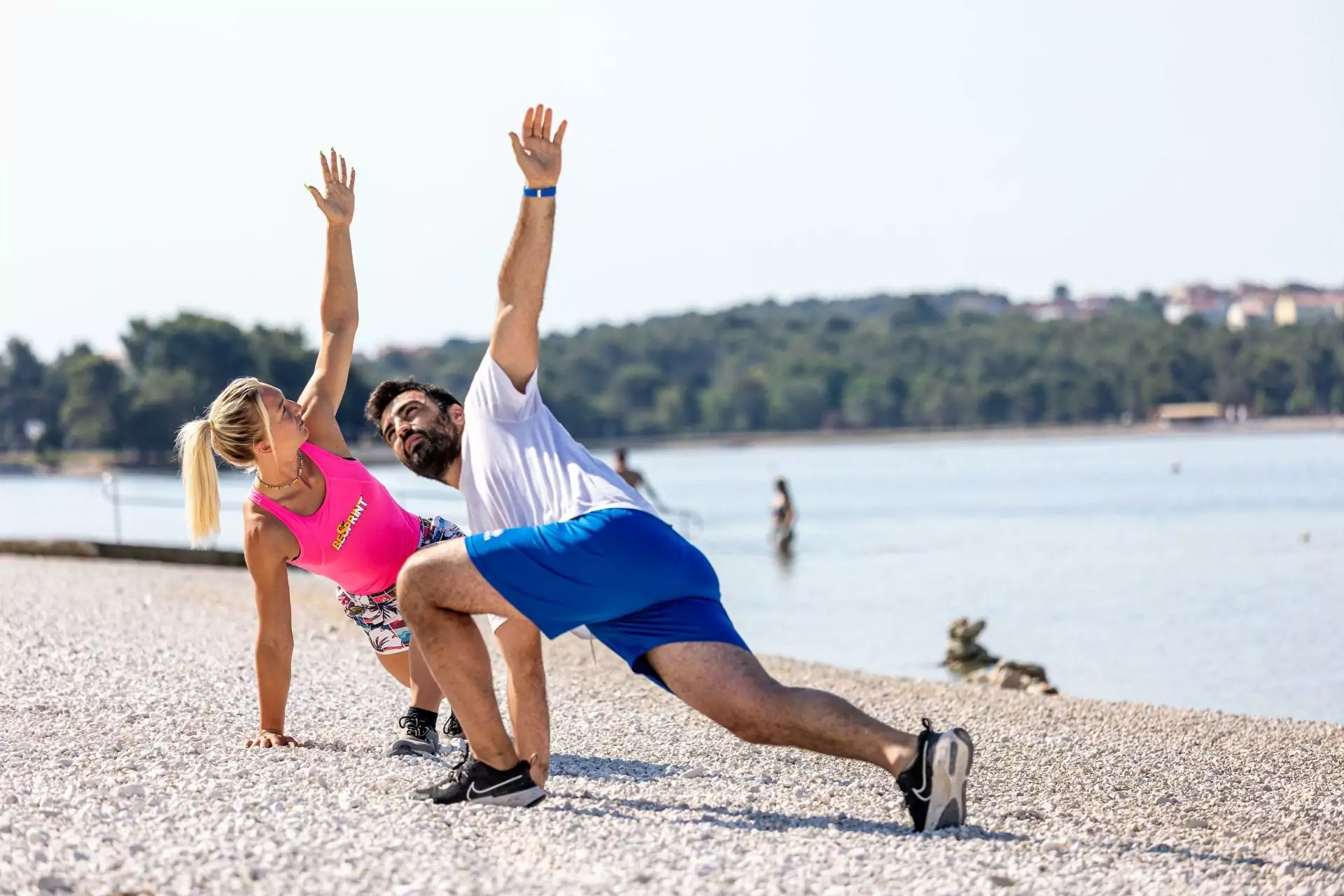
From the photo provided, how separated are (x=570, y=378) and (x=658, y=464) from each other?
22.1 metres

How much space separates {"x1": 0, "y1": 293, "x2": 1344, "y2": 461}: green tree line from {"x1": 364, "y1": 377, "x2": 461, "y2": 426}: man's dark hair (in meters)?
107

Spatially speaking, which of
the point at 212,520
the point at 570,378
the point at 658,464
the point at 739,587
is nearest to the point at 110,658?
the point at 212,520

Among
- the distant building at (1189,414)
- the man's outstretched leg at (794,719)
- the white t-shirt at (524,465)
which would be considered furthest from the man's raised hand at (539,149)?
the distant building at (1189,414)

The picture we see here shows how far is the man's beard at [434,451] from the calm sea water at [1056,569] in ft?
29.5

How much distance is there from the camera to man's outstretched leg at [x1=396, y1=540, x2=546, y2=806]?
15.5ft

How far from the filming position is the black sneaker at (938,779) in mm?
4742

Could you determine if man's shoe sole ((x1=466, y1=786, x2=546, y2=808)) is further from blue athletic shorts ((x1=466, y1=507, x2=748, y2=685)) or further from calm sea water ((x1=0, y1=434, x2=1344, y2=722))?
calm sea water ((x1=0, y1=434, x2=1344, y2=722))

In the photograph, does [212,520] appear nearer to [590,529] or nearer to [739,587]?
[590,529]

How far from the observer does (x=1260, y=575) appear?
82.6ft

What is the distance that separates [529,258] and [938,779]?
1.82m

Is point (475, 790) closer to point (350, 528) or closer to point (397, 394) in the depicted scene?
point (397, 394)

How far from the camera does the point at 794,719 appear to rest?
4.69 m

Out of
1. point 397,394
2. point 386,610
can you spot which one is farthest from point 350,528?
point 397,394

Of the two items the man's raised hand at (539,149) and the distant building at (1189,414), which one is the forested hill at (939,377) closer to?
the distant building at (1189,414)
